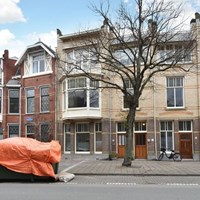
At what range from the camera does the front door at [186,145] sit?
31.6m

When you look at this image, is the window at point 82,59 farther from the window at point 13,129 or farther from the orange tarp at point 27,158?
the window at point 13,129

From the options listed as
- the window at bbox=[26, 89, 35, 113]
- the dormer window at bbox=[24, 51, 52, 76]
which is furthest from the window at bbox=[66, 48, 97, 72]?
the window at bbox=[26, 89, 35, 113]

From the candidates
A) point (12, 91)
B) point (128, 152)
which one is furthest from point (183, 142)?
point (12, 91)

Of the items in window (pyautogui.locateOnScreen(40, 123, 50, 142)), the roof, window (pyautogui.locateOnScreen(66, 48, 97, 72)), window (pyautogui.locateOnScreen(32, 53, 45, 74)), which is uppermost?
the roof

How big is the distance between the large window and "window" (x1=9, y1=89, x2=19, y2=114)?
24.6ft

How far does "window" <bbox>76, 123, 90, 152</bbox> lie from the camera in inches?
1320

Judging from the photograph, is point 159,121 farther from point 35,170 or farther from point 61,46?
point 35,170

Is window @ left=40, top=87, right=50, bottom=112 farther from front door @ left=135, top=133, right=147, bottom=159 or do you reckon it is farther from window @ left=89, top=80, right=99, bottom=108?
front door @ left=135, top=133, right=147, bottom=159

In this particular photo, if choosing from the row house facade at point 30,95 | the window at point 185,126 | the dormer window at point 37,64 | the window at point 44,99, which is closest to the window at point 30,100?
the row house facade at point 30,95

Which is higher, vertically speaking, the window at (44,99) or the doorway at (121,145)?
the window at (44,99)

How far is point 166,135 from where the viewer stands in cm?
3225

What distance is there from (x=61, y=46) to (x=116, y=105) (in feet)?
26.6

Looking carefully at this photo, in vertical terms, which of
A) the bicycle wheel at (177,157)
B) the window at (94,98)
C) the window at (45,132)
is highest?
the window at (94,98)

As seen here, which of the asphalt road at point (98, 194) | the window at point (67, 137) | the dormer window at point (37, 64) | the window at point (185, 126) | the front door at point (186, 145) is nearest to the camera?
the asphalt road at point (98, 194)
